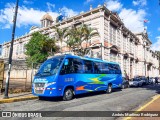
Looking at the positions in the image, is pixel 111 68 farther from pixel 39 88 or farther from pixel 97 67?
pixel 39 88

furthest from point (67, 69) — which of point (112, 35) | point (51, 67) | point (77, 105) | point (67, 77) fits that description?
point (112, 35)

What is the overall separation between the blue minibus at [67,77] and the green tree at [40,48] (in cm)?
2214

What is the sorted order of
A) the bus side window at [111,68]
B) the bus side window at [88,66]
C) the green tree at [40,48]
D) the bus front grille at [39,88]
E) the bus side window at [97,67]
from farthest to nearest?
the green tree at [40,48]
the bus side window at [111,68]
the bus side window at [97,67]
the bus side window at [88,66]
the bus front grille at [39,88]

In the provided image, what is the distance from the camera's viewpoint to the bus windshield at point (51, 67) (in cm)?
1128

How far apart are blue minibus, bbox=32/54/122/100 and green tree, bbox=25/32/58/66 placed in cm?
2214

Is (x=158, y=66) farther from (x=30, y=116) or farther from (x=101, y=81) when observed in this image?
(x=30, y=116)

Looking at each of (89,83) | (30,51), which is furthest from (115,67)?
(30,51)

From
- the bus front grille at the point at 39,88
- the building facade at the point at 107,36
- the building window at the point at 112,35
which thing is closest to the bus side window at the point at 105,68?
the bus front grille at the point at 39,88

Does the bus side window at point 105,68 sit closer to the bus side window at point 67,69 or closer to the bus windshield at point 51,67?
the bus side window at point 67,69

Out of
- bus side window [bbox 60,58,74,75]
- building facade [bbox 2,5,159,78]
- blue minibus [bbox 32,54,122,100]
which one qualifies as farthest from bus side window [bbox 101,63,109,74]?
building facade [bbox 2,5,159,78]

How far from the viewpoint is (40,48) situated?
36.6 metres

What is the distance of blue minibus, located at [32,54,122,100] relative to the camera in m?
10.9

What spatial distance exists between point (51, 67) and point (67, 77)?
116 cm

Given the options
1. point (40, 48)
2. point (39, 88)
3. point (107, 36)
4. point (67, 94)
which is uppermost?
point (107, 36)
